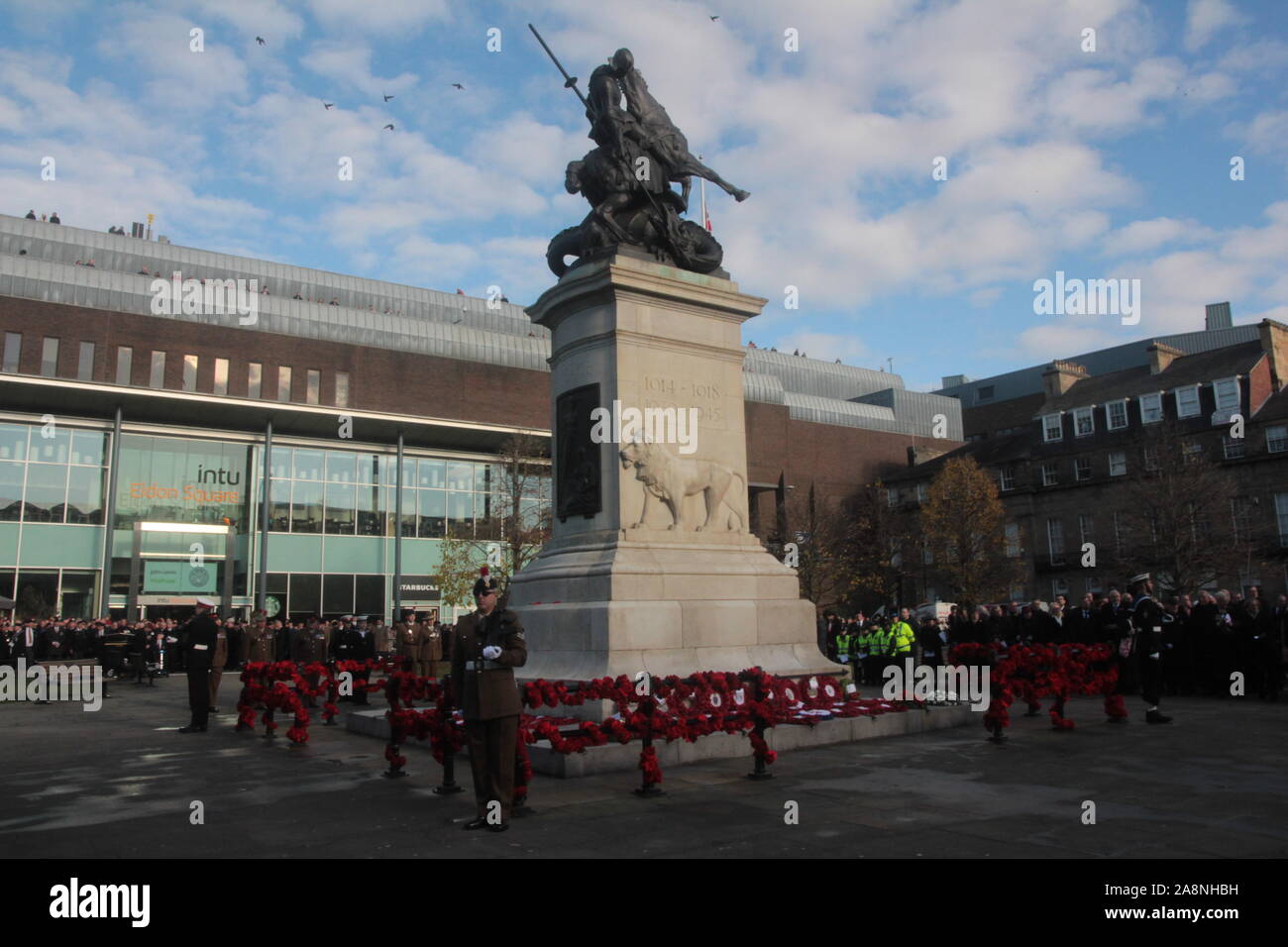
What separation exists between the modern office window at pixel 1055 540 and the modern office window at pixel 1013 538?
2004mm

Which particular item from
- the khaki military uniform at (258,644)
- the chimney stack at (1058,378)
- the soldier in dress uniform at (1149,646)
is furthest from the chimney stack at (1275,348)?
the khaki military uniform at (258,644)

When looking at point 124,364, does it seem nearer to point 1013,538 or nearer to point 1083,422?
point 1013,538

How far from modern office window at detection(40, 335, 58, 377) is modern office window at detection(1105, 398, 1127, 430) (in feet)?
206

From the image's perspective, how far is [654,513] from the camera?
13.7 m

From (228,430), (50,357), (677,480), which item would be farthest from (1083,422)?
(50,357)

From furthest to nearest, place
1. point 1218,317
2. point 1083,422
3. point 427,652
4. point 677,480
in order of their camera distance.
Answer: point 1218,317 → point 1083,422 → point 427,652 → point 677,480

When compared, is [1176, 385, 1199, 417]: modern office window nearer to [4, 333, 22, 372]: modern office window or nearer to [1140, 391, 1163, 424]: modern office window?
[1140, 391, 1163, 424]: modern office window

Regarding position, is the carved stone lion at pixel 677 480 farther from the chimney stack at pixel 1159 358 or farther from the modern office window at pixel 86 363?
the chimney stack at pixel 1159 358

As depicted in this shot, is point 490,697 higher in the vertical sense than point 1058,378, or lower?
lower

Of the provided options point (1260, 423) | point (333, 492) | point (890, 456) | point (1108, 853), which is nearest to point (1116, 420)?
point (1260, 423)

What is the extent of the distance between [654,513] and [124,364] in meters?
46.9

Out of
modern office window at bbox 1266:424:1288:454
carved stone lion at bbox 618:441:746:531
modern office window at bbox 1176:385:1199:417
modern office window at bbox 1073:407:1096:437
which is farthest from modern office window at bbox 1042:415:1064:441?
carved stone lion at bbox 618:441:746:531
